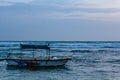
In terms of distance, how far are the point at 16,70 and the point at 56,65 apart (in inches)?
174

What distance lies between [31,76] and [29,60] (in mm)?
6121

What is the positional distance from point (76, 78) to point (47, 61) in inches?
302

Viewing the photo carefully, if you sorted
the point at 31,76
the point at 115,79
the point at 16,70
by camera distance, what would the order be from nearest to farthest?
1. the point at 115,79
2. the point at 31,76
3. the point at 16,70

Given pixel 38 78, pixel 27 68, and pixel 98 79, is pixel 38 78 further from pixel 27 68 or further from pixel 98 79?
pixel 27 68

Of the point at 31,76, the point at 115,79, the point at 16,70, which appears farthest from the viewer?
the point at 16,70

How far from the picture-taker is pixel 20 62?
34125 mm

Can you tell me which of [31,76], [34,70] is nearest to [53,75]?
[31,76]

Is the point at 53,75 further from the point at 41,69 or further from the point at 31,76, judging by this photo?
the point at 41,69

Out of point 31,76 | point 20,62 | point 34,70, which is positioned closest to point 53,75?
point 31,76

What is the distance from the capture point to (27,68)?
1332 inches

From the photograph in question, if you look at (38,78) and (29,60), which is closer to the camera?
(38,78)

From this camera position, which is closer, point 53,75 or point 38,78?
point 38,78

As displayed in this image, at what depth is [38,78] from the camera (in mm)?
26625

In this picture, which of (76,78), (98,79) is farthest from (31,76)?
(98,79)
